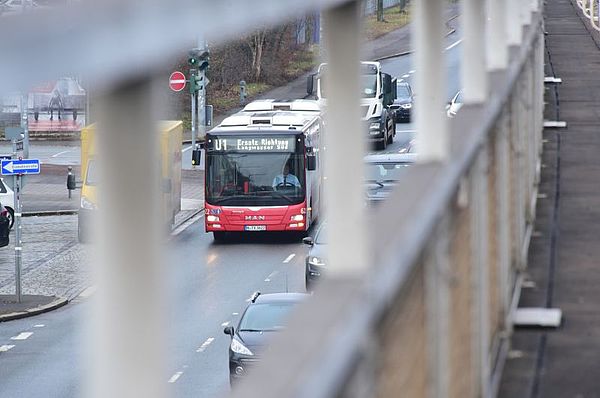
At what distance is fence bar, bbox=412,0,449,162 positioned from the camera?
19.8 ft

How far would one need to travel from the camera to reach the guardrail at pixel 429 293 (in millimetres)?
3488

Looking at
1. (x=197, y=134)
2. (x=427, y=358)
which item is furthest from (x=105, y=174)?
(x=197, y=134)

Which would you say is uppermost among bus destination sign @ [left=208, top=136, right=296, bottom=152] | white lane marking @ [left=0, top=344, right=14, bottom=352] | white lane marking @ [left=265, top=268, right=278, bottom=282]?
bus destination sign @ [left=208, top=136, right=296, bottom=152]

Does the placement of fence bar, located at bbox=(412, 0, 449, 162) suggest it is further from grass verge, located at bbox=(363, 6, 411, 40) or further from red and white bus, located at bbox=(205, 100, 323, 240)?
red and white bus, located at bbox=(205, 100, 323, 240)

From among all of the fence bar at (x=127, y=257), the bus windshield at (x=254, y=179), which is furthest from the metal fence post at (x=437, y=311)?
the bus windshield at (x=254, y=179)

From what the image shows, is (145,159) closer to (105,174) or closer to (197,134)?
(105,174)

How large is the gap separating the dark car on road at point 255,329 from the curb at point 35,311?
616cm

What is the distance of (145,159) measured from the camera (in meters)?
2.29

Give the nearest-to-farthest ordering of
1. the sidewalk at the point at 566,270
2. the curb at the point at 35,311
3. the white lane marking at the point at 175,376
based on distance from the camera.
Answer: the sidewalk at the point at 566,270 → the white lane marking at the point at 175,376 → the curb at the point at 35,311

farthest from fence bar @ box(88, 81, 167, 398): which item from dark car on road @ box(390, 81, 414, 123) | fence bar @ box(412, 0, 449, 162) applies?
dark car on road @ box(390, 81, 414, 123)

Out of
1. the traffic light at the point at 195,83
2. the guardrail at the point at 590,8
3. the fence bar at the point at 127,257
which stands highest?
the guardrail at the point at 590,8

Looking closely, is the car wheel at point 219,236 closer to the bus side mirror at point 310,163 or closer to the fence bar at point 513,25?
the bus side mirror at point 310,163

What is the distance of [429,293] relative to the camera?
17.9ft

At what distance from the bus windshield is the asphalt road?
112 centimetres
